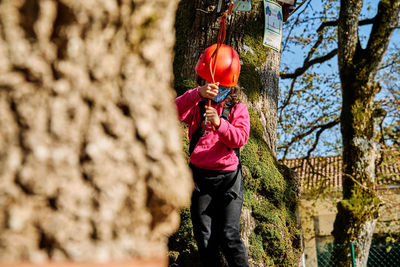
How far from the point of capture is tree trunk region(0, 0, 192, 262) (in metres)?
0.76

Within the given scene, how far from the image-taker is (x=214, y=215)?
10.2 ft

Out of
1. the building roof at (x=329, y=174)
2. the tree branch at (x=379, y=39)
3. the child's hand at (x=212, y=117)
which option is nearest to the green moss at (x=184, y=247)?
the child's hand at (x=212, y=117)

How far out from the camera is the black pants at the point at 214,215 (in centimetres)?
298

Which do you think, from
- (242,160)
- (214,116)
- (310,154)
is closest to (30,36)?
(214,116)

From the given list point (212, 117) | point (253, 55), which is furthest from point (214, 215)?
point (253, 55)

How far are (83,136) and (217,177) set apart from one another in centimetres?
229

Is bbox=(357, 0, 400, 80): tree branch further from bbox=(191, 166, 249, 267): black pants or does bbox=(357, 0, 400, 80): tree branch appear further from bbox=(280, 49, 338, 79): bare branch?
bbox=(191, 166, 249, 267): black pants

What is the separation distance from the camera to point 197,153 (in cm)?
310

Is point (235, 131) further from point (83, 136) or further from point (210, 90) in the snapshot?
point (83, 136)

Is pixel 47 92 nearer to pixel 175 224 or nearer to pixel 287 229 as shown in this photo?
pixel 175 224

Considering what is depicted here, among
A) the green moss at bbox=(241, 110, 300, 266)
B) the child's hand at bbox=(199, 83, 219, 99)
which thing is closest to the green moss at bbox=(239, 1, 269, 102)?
the green moss at bbox=(241, 110, 300, 266)

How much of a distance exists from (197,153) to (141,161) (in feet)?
7.35

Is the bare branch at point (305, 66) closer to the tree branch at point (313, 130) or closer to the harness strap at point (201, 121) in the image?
the tree branch at point (313, 130)

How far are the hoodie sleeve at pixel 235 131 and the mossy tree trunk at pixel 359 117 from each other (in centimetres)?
594
